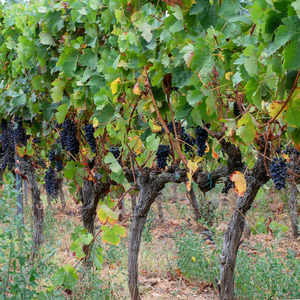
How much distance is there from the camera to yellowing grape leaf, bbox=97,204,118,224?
1.56 m

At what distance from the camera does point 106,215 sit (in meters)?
1.61

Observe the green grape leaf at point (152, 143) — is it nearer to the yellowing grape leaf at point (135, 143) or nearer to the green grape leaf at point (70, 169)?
the yellowing grape leaf at point (135, 143)

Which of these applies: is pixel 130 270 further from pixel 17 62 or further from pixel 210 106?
pixel 17 62

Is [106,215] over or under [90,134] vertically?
under

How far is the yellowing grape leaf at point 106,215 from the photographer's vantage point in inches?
61.3

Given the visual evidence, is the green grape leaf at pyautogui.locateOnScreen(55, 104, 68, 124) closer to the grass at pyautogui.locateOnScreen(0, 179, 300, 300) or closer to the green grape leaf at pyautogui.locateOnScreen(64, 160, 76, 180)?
the green grape leaf at pyautogui.locateOnScreen(64, 160, 76, 180)

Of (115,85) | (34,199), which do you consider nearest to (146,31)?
(115,85)

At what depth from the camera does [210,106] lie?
1.14m

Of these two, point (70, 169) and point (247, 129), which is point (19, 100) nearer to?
point (70, 169)

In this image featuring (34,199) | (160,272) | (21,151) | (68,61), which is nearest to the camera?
(68,61)

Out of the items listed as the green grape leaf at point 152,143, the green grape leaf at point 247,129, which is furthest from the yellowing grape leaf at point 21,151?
the green grape leaf at point 247,129

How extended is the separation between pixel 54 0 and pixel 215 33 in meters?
1.98

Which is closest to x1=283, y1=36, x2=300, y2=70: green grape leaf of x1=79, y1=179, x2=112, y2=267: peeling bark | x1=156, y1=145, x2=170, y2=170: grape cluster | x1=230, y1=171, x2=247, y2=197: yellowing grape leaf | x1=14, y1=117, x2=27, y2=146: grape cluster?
x1=230, y1=171, x2=247, y2=197: yellowing grape leaf

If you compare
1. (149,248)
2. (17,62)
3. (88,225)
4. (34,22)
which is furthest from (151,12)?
(149,248)
